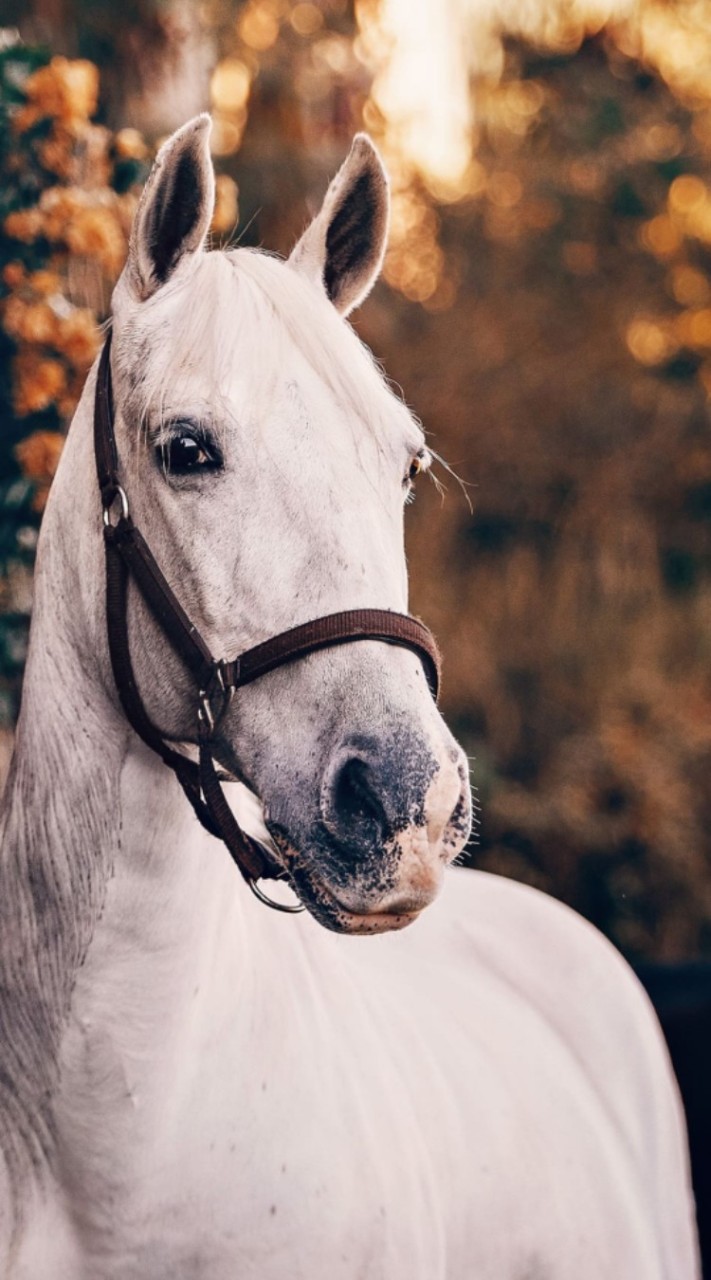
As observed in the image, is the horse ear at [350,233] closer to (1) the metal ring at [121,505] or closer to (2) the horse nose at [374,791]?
(1) the metal ring at [121,505]

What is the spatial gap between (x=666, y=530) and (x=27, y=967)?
26.3 ft

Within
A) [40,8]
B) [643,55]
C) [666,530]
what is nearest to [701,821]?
[666,530]

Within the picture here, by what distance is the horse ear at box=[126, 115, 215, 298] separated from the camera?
1564 millimetres

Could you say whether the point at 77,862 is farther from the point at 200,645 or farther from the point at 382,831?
the point at 382,831

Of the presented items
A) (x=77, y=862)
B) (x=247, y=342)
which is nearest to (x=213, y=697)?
(x=77, y=862)

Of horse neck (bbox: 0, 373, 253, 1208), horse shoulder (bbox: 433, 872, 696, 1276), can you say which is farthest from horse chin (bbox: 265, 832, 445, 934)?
horse shoulder (bbox: 433, 872, 696, 1276)

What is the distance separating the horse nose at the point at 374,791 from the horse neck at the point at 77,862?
1.31ft

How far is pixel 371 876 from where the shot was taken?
4.42ft

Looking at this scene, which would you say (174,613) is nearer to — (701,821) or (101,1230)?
(101,1230)

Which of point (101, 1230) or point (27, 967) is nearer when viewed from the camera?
point (101, 1230)

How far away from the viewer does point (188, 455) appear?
151cm

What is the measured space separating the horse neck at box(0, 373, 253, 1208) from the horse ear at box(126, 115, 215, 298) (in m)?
0.27

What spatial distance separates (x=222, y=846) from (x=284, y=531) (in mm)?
568

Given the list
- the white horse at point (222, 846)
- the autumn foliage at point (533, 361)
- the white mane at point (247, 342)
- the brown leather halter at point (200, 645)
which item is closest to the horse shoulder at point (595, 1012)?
the white horse at point (222, 846)
